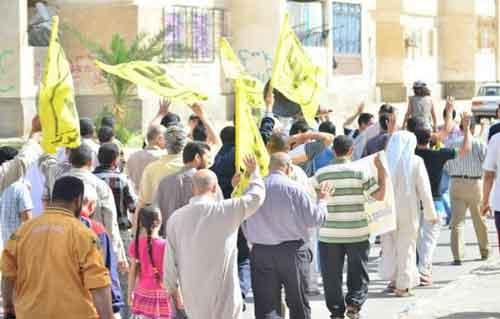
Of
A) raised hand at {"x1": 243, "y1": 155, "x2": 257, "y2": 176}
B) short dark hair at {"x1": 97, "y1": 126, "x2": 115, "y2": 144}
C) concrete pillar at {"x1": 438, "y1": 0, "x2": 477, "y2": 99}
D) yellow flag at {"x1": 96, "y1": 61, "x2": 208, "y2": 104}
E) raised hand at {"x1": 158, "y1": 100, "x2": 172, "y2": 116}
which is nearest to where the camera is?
raised hand at {"x1": 243, "y1": 155, "x2": 257, "y2": 176}

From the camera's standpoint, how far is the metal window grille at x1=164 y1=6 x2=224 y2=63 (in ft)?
113

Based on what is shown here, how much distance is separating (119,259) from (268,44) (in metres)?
28.1

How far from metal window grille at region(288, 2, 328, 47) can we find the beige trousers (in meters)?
23.9

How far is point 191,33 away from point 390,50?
17686 mm

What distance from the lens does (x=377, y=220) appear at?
12.8 meters

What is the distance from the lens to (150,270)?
10.0m

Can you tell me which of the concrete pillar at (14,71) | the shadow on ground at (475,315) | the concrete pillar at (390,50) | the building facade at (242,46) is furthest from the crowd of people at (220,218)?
the concrete pillar at (390,50)

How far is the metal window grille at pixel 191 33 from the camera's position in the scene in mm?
34344

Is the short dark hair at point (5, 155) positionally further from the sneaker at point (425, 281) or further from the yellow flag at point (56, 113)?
the sneaker at point (425, 281)

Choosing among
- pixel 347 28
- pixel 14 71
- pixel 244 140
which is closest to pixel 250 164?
pixel 244 140

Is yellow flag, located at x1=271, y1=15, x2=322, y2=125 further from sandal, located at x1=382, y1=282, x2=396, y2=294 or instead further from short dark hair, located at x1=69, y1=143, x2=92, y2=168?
short dark hair, located at x1=69, y1=143, x2=92, y2=168

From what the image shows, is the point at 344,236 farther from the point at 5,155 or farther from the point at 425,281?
the point at 5,155

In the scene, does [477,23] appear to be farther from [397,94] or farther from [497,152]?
[497,152]

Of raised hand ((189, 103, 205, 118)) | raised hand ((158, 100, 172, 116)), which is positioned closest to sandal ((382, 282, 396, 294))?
raised hand ((189, 103, 205, 118))
